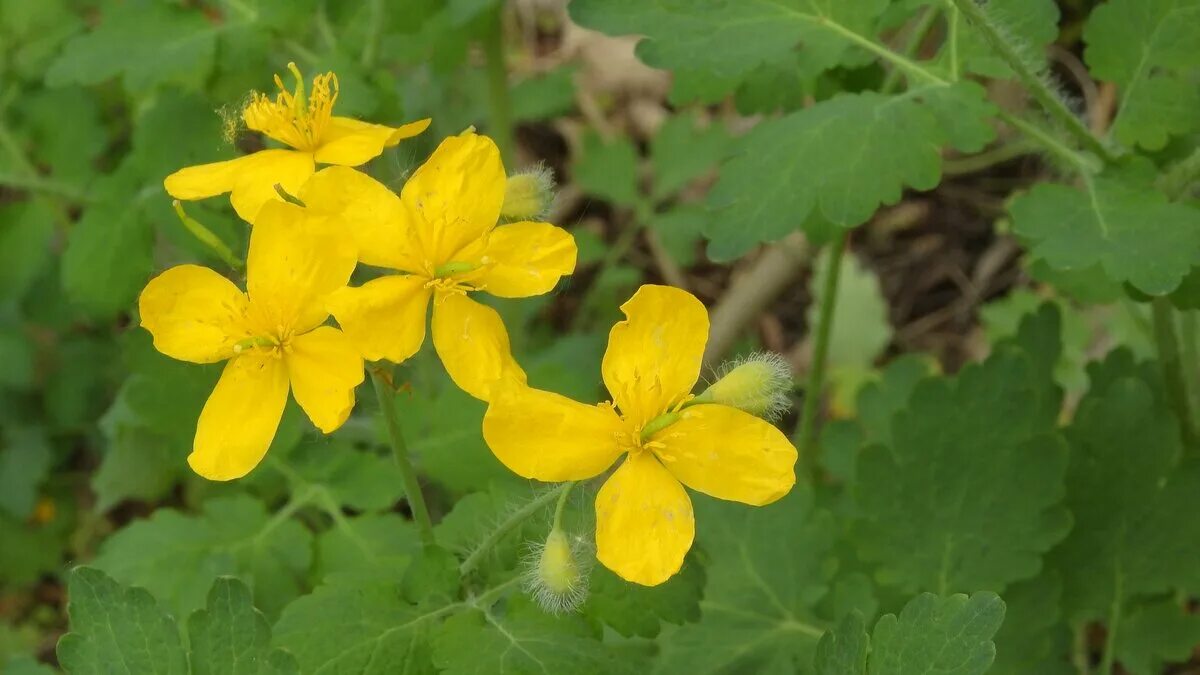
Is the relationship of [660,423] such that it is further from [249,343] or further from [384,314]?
[249,343]

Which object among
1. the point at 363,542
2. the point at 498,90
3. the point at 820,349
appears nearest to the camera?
the point at 363,542

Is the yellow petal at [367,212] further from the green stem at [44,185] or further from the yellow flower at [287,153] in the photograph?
the green stem at [44,185]

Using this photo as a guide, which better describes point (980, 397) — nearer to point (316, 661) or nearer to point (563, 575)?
point (563, 575)

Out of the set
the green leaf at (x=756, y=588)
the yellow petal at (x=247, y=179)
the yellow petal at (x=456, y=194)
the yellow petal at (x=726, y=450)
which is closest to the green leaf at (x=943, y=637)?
the yellow petal at (x=726, y=450)

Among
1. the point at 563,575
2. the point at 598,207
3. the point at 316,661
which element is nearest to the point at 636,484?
the point at 563,575

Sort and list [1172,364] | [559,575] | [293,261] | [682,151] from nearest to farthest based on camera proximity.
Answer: [559,575] → [293,261] → [1172,364] → [682,151]

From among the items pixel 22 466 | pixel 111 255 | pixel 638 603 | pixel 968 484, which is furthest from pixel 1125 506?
pixel 22 466

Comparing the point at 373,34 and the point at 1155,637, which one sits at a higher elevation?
the point at 373,34
